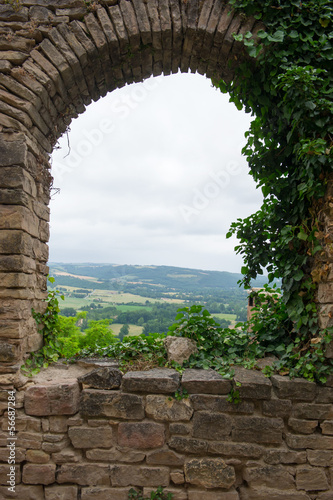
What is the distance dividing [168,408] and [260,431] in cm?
79

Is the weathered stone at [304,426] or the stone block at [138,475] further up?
the weathered stone at [304,426]

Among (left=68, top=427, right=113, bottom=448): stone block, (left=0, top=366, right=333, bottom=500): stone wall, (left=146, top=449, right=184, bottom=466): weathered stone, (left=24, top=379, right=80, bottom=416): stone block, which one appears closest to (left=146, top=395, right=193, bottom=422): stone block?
(left=0, top=366, right=333, bottom=500): stone wall

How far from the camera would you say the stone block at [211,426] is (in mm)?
2500

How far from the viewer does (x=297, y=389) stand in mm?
2500

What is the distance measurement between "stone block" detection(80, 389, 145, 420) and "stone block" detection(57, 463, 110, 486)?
43 cm

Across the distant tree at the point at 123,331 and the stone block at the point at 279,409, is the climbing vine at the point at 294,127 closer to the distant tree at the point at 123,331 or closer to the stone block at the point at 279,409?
the stone block at the point at 279,409

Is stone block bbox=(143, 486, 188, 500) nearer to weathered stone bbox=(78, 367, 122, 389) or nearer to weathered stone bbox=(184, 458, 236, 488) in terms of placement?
weathered stone bbox=(184, 458, 236, 488)

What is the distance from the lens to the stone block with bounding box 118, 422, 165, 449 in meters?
2.53

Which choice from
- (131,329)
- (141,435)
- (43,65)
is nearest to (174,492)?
(141,435)

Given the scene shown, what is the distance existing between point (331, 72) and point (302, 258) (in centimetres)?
162

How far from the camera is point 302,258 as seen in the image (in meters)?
2.69

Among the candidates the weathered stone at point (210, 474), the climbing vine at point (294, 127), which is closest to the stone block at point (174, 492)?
Result: the weathered stone at point (210, 474)

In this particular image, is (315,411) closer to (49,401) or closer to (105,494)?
(105,494)

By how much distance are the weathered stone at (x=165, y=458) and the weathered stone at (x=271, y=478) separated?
0.59 m
